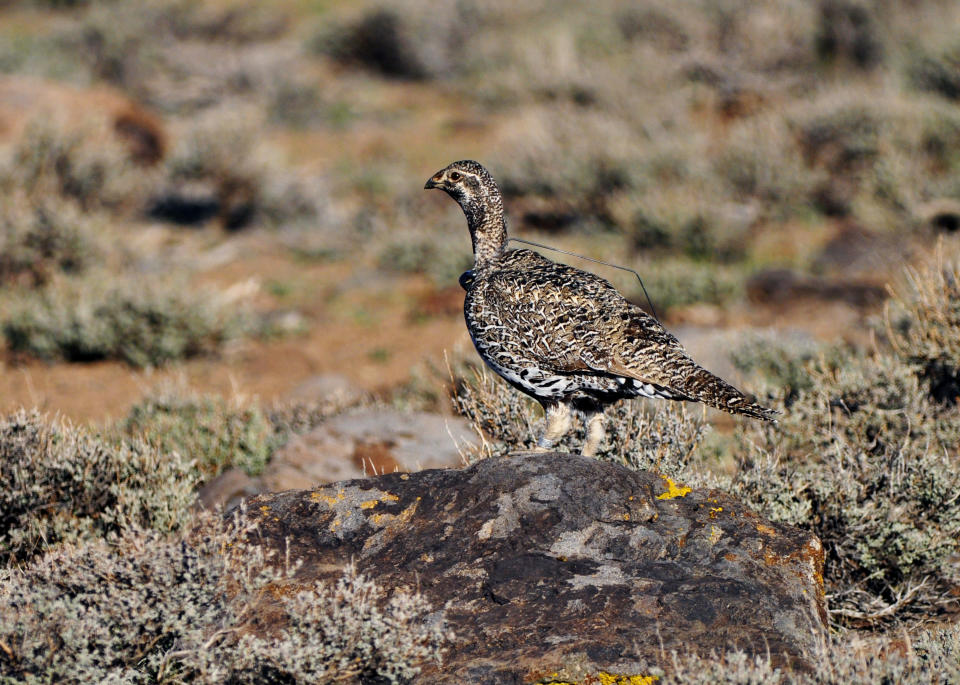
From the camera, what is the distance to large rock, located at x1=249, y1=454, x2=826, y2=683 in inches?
142

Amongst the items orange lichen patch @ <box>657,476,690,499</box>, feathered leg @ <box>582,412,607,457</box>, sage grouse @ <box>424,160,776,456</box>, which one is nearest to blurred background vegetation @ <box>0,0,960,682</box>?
feathered leg @ <box>582,412,607,457</box>

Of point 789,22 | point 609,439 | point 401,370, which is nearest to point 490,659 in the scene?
point 609,439

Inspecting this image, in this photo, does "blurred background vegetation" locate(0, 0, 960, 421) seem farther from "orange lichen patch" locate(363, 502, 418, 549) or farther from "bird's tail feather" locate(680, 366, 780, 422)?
"orange lichen patch" locate(363, 502, 418, 549)

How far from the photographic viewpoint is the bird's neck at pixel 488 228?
5.63m

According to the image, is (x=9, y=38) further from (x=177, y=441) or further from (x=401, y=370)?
(x=177, y=441)

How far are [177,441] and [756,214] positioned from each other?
9.08 meters

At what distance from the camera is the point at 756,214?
13844 mm

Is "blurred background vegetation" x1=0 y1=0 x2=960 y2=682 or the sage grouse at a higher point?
the sage grouse

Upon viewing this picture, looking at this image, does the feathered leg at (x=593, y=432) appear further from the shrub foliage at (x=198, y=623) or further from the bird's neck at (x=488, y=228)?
the shrub foliage at (x=198, y=623)

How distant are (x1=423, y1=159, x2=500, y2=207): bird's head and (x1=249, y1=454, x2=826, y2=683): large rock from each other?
1.81 metres

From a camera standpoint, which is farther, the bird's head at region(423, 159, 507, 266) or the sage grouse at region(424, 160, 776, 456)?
the bird's head at region(423, 159, 507, 266)

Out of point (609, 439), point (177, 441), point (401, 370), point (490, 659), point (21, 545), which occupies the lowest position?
point (401, 370)

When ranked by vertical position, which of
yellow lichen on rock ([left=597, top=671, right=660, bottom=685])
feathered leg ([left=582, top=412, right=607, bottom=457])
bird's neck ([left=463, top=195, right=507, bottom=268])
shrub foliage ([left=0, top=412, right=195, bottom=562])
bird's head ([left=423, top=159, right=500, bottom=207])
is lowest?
shrub foliage ([left=0, top=412, right=195, bottom=562])

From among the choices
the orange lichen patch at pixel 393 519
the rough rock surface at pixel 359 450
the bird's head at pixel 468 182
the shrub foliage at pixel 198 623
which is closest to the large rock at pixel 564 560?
the orange lichen patch at pixel 393 519
